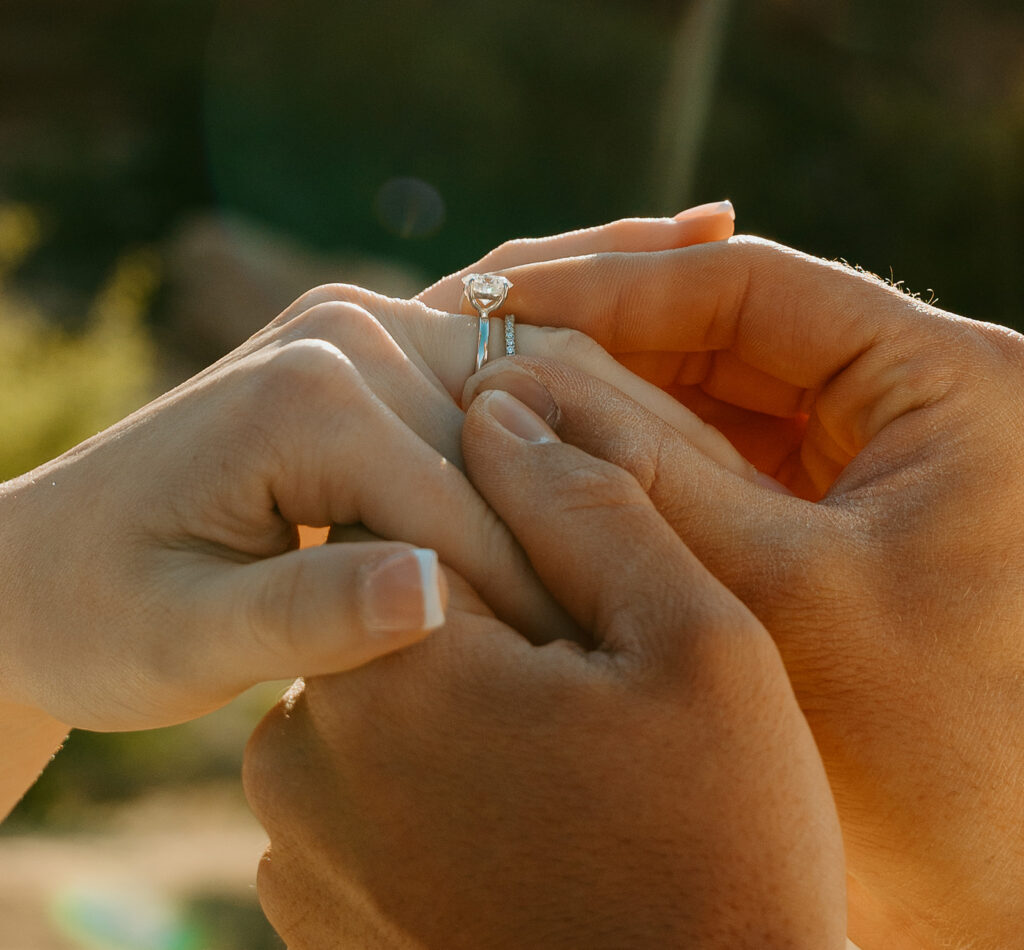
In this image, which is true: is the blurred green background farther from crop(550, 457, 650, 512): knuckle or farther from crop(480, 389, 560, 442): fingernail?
crop(550, 457, 650, 512): knuckle

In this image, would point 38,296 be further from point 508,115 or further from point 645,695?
point 645,695

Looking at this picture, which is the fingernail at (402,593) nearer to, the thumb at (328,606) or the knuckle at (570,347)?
the thumb at (328,606)

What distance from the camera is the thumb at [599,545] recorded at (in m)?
1.16

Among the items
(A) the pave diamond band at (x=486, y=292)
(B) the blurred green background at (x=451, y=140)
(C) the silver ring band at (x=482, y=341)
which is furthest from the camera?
(B) the blurred green background at (x=451, y=140)

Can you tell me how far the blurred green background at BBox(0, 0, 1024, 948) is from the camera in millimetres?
10703

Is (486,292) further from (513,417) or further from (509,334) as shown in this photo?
(513,417)

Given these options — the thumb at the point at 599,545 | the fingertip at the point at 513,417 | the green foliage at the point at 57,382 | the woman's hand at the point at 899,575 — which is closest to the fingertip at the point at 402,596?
the thumb at the point at 599,545

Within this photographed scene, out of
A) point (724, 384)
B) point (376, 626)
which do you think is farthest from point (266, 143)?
point (376, 626)

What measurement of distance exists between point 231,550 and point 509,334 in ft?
2.39

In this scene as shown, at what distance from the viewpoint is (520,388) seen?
5.19 feet

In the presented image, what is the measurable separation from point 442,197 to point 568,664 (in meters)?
12.4

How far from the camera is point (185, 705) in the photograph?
1.35 meters

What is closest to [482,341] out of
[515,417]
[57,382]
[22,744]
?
[515,417]

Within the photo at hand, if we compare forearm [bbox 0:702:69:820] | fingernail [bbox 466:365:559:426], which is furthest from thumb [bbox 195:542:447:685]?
forearm [bbox 0:702:69:820]
